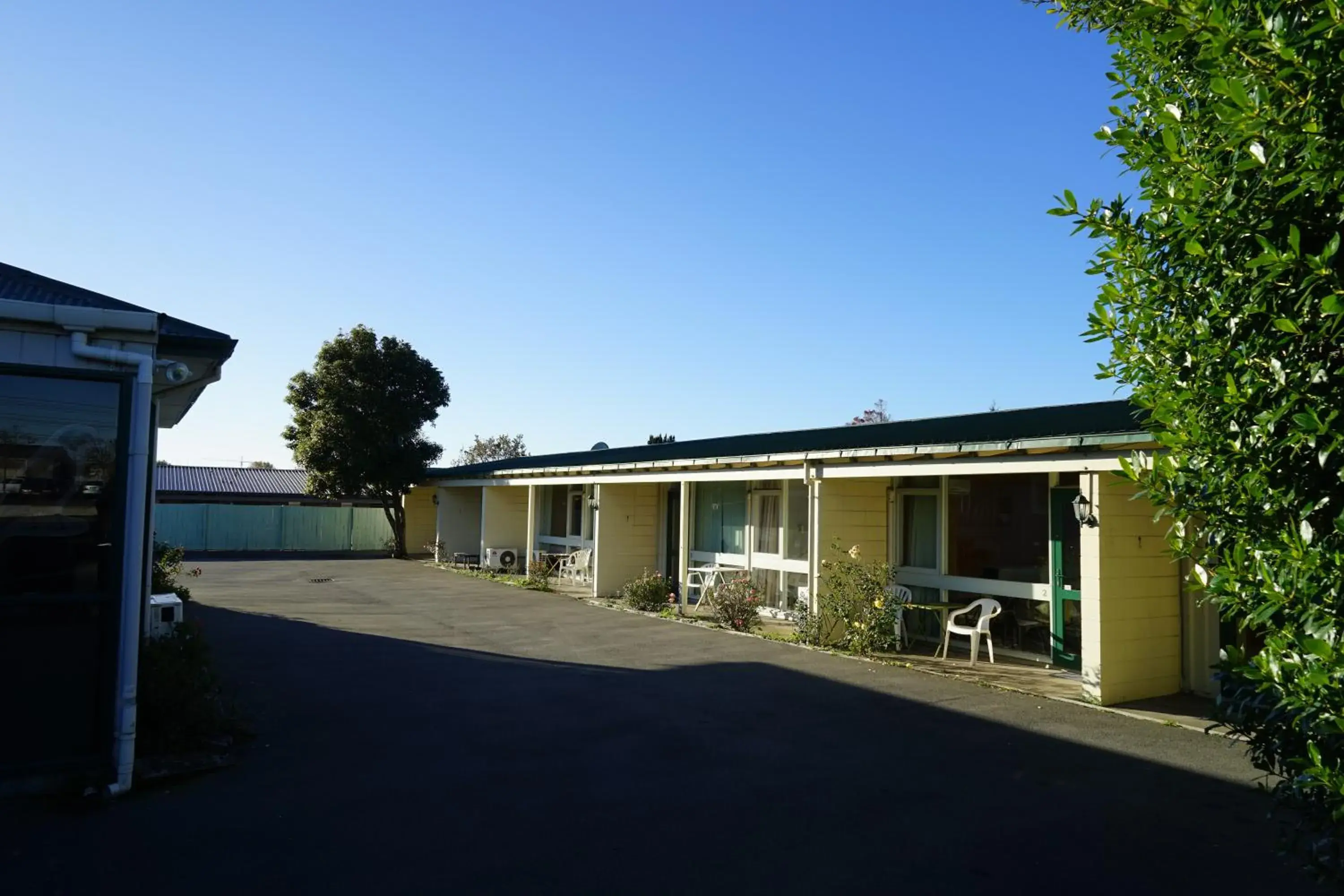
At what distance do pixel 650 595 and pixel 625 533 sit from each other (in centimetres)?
274

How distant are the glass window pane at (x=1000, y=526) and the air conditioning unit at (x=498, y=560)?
15.5 metres

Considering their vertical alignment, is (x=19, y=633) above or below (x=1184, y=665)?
above

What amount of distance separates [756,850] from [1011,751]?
10.3 ft

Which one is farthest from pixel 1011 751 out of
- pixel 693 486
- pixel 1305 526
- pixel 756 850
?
pixel 693 486

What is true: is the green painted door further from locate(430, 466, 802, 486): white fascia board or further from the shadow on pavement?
locate(430, 466, 802, 486): white fascia board

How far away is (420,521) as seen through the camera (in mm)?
33062

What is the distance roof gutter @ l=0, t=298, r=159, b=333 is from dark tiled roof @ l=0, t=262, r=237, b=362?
19cm

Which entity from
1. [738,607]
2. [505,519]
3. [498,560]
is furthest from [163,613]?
[505,519]

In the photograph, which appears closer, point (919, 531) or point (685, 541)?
point (919, 531)

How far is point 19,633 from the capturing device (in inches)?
218

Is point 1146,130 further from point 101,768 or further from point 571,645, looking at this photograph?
point 571,645

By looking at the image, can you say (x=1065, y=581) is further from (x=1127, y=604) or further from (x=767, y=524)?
(x=767, y=524)

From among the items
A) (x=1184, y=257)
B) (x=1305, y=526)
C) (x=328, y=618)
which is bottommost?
(x=328, y=618)

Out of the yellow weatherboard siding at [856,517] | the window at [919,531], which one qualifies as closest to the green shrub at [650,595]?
the yellow weatherboard siding at [856,517]
